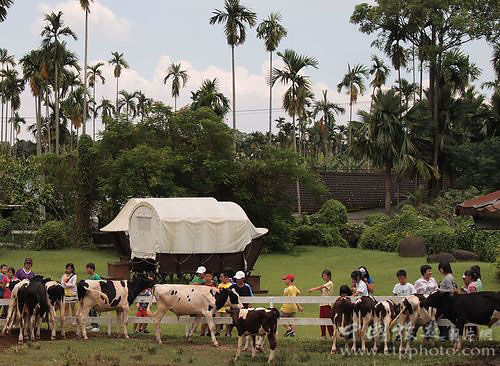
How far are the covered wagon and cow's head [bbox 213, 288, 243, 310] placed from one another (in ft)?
34.7

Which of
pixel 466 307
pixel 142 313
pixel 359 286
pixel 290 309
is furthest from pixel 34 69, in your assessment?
pixel 466 307

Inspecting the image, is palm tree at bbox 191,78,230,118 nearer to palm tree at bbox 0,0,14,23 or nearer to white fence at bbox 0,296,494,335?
palm tree at bbox 0,0,14,23

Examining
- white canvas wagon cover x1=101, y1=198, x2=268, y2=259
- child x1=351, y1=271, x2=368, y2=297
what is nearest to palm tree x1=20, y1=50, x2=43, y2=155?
white canvas wagon cover x1=101, y1=198, x2=268, y2=259

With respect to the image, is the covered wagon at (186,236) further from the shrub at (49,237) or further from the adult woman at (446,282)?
Answer: the adult woman at (446,282)

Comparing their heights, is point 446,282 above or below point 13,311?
above

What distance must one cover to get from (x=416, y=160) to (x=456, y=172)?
637 centimetres

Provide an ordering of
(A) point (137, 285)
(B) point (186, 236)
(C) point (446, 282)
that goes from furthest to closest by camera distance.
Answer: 1. (B) point (186, 236)
2. (A) point (137, 285)
3. (C) point (446, 282)

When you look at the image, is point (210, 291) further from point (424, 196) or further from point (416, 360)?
point (424, 196)

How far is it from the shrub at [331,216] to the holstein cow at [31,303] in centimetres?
2799

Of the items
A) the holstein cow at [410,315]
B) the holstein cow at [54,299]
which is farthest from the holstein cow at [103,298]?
the holstein cow at [410,315]

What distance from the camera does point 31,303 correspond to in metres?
15.0

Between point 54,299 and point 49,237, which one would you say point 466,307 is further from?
point 49,237

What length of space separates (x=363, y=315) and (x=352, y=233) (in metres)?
27.8

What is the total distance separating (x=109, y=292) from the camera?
15.6m
